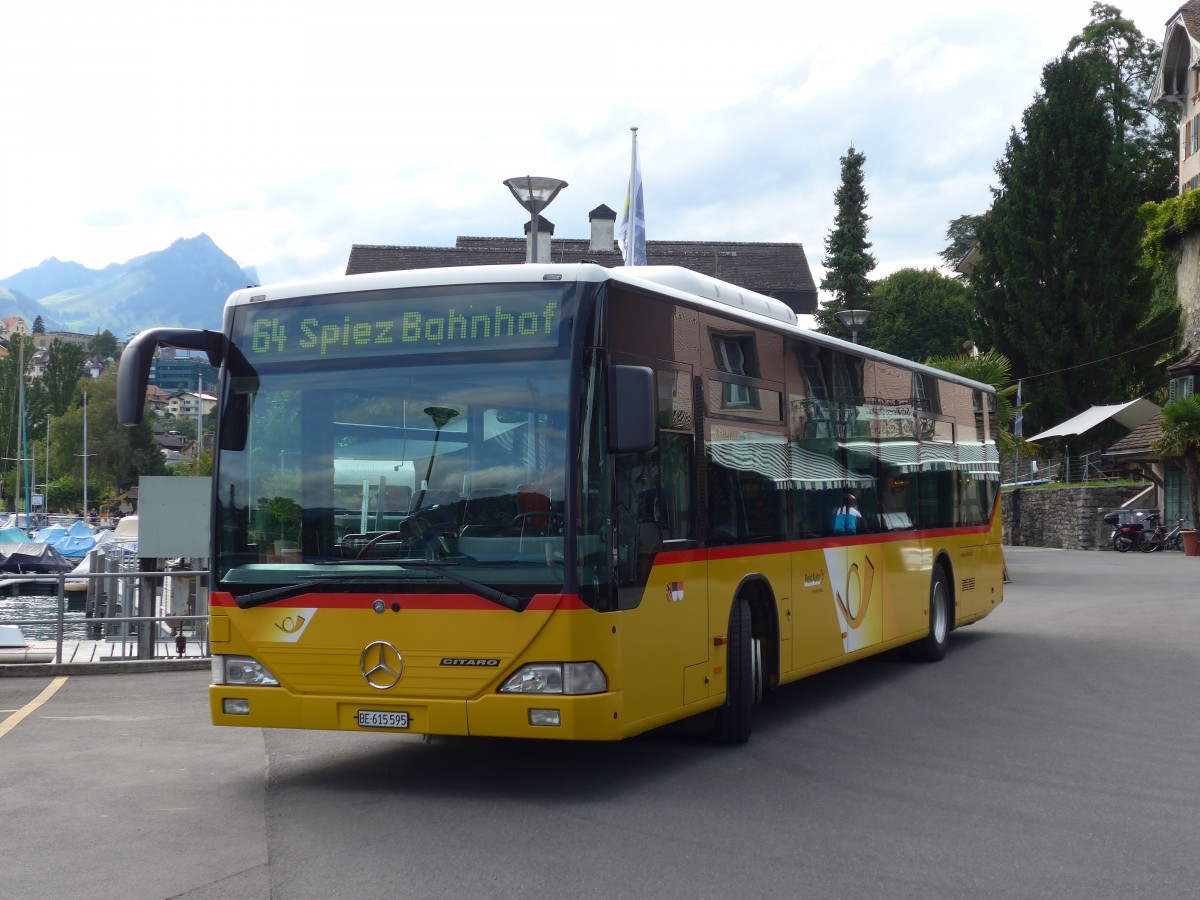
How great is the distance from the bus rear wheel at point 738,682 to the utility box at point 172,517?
9.00 meters

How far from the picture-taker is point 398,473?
8.29 m

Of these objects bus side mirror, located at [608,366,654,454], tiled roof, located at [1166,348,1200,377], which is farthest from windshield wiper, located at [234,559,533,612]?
tiled roof, located at [1166,348,1200,377]

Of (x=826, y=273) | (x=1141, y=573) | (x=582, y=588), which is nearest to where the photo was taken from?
(x=582, y=588)

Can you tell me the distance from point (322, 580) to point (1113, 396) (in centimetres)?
5790

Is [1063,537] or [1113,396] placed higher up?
[1113,396]

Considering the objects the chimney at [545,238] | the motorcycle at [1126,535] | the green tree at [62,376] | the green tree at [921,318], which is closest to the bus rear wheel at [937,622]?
the chimney at [545,238]

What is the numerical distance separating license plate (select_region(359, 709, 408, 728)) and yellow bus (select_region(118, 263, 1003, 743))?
1 cm

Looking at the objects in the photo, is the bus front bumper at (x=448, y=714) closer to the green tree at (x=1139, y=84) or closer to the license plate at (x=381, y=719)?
the license plate at (x=381, y=719)

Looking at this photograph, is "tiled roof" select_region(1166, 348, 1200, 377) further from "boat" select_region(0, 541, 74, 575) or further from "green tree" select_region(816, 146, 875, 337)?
"boat" select_region(0, 541, 74, 575)

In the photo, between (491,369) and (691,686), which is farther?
(691,686)

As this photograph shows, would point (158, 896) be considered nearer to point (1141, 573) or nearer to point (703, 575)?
Answer: point (703, 575)

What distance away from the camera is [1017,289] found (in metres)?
62.1

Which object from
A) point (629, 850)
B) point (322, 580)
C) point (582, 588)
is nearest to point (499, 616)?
point (582, 588)

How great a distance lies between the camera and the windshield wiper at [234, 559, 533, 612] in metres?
8.08
